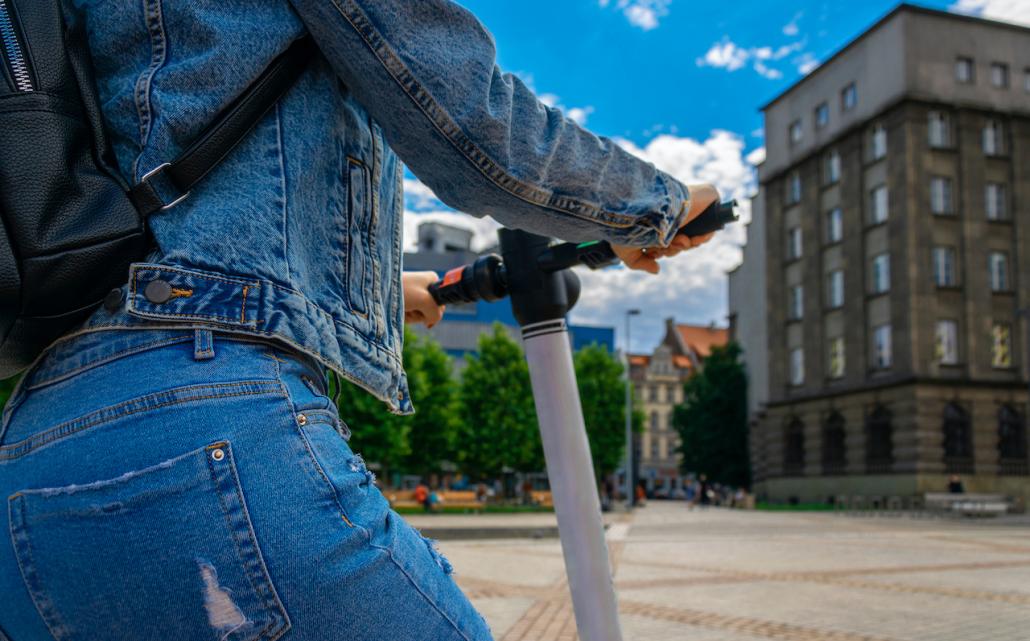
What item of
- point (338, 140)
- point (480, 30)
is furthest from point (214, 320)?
point (480, 30)

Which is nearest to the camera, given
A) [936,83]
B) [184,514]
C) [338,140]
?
[184,514]

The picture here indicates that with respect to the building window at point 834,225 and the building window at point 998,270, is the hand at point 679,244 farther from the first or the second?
the building window at point 834,225

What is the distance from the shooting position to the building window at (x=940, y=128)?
1626 inches

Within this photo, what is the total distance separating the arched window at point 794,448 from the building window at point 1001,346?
34.0 ft

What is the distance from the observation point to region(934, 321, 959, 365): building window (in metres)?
40.0

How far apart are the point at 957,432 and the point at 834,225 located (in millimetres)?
11786

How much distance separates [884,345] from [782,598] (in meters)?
36.6

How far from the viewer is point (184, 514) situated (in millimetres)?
1037

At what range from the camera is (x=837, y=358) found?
45938 mm

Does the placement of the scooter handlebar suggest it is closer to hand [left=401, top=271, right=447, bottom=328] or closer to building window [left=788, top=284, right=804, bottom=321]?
hand [left=401, top=271, right=447, bottom=328]

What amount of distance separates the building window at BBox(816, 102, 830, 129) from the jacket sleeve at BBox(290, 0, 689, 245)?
49129 mm

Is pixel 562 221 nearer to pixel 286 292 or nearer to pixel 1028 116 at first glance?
pixel 286 292

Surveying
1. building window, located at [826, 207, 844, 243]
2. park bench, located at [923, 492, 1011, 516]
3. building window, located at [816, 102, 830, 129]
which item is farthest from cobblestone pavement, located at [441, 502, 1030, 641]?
building window, located at [816, 102, 830, 129]

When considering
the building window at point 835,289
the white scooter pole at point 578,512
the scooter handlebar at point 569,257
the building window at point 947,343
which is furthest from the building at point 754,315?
the white scooter pole at point 578,512
